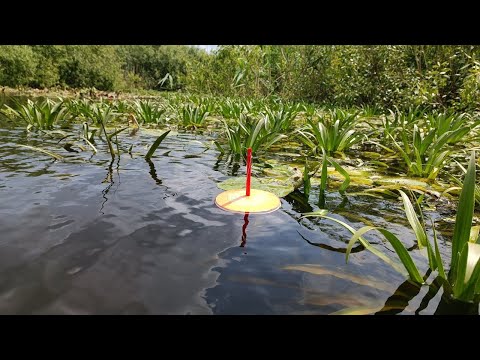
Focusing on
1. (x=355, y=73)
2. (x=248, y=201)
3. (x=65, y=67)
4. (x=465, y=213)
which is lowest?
(x=248, y=201)

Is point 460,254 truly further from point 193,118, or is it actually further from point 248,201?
point 193,118

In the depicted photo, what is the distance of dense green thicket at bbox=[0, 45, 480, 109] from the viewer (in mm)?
6189

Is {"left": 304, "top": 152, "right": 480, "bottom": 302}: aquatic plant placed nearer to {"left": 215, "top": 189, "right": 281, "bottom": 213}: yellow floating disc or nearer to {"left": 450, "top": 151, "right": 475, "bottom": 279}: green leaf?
{"left": 450, "top": 151, "right": 475, "bottom": 279}: green leaf

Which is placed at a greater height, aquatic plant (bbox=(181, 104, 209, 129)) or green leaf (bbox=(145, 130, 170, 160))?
aquatic plant (bbox=(181, 104, 209, 129))

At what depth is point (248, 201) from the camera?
1792 millimetres

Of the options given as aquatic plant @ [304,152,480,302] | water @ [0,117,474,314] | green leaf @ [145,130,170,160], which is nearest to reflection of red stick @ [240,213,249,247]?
water @ [0,117,474,314]

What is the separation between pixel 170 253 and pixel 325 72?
12809 millimetres

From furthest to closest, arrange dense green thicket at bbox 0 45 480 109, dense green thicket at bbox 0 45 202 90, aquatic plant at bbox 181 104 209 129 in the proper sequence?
dense green thicket at bbox 0 45 202 90 → dense green thicket at bbox 0 45 480 109 → aquatic plant at bbox 181 104 209 129

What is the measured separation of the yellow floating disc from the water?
0.04 meters

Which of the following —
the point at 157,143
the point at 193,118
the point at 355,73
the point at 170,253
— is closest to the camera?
the point at 170,253

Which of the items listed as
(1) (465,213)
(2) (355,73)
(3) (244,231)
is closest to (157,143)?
(3) (244,231)

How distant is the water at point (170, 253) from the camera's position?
39.0 inches

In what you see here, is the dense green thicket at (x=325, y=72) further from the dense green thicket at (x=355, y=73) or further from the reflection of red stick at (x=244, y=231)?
the reflection of red stick at (x=244, y=231)
